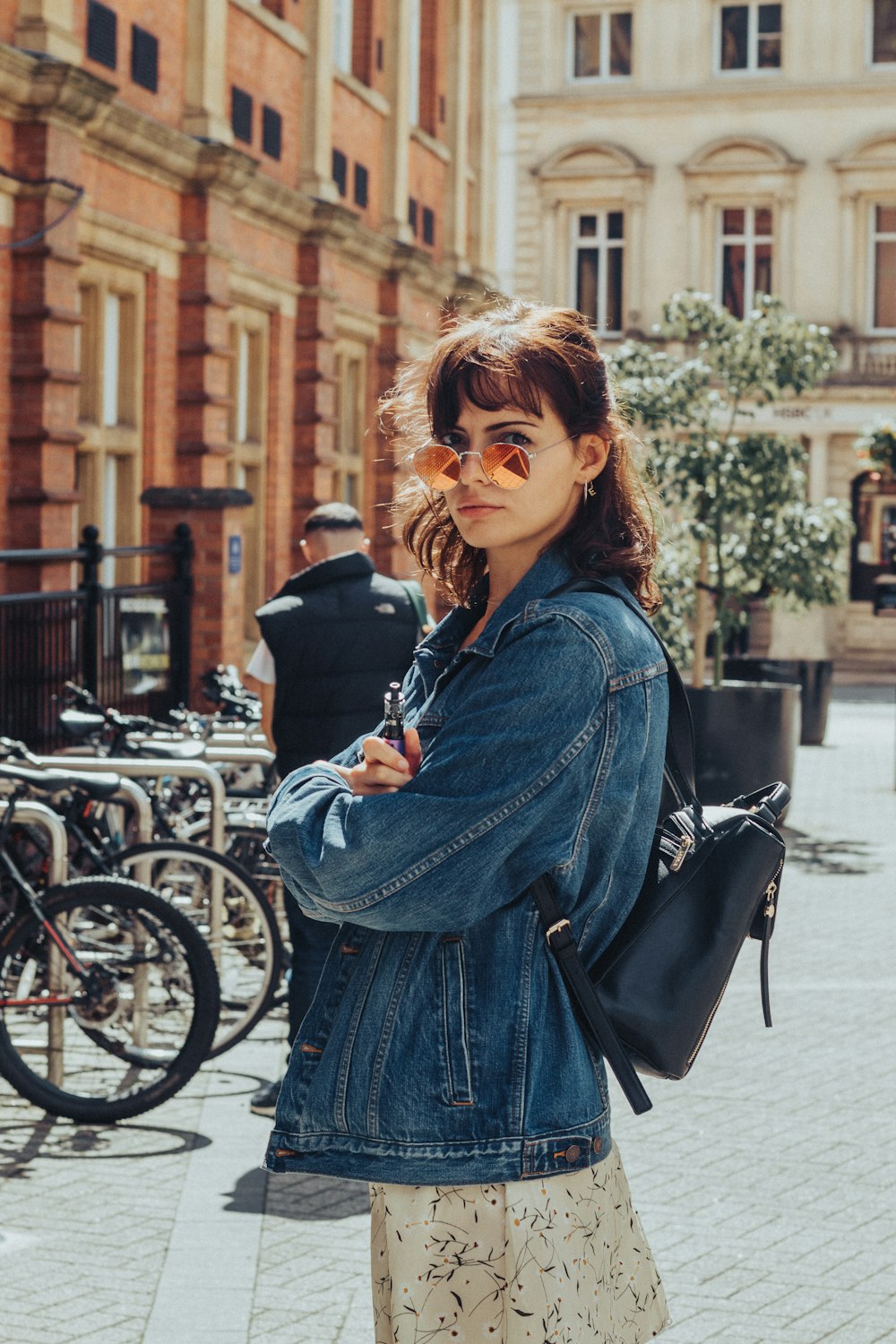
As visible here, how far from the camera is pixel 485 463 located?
Result: 2609 mm

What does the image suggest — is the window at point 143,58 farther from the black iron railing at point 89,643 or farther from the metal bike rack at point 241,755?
the metal bike rack at point 241,755

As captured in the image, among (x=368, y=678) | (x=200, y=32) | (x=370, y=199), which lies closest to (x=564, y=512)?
(x=368, y=678)

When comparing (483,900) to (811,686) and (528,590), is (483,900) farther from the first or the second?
(811,686)

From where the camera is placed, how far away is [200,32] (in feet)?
46.6

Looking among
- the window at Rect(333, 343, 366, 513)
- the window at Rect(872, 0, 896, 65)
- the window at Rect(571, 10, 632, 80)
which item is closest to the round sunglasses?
the window at Rect(333, 343, 366, 513)

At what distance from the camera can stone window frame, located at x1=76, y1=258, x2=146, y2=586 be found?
1313 centimetres

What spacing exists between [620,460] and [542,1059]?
79cm

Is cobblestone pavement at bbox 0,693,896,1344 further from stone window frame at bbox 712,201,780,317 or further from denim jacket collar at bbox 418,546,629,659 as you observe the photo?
stone window frame at bbox 712,201,780,317

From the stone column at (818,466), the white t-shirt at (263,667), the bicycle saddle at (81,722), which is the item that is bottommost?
the bicycle saddle at (81,722)

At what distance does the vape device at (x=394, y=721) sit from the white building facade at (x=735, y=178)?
34.3 metres

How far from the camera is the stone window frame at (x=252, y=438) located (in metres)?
16.2

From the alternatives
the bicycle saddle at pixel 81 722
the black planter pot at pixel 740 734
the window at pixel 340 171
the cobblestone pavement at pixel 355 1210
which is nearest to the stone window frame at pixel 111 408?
the black planter pot at pixel 740 734

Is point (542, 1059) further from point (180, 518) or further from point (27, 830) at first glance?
point (180, 518)

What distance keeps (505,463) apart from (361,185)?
1702cm
